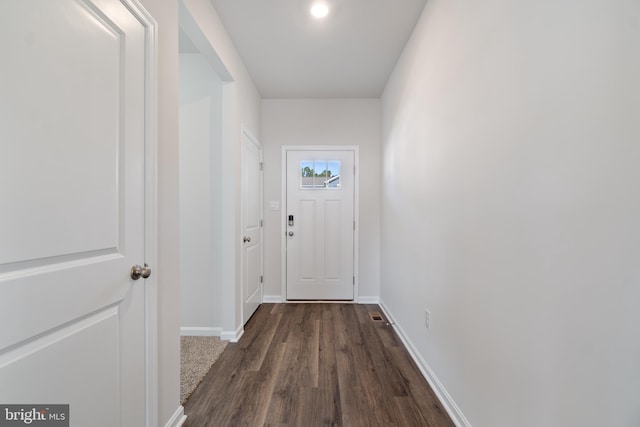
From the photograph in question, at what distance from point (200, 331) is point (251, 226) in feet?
3.73

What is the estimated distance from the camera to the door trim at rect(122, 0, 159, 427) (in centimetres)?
119

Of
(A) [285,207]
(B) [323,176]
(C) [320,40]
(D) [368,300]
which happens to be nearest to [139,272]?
(C) [320,40]

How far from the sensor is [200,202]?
8.45 feet

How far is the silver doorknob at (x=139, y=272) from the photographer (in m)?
1.12

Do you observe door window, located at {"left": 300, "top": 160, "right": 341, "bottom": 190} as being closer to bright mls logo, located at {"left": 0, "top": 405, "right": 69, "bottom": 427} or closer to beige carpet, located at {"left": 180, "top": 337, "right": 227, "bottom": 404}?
beige carpet, located at {"left": 180, "top": 337, "right": 227, "bottom": 404}

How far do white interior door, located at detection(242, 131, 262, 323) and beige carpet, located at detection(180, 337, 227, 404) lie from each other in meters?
0.41

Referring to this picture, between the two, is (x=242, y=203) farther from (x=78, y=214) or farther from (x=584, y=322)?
(x=584, y=322)

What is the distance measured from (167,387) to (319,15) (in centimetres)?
258

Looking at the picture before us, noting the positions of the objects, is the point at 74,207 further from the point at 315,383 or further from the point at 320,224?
the point at 320,224

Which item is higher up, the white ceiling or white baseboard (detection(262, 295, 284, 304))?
the white ceiling

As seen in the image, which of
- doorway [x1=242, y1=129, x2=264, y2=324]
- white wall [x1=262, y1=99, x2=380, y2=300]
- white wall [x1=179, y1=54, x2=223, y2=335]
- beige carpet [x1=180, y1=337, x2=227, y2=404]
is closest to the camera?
beige carpet [x1=180, y1=337, x2=227, y2=404]

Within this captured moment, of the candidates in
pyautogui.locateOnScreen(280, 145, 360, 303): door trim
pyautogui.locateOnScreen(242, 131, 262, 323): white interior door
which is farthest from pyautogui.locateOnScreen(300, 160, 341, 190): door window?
pyautogui.locateOnScreen(242, 131, 262, 323): white interior door

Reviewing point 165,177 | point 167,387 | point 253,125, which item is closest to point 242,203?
point 253,125

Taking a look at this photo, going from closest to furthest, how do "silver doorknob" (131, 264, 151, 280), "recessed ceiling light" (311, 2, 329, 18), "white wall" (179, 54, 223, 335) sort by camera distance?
1. "silver doorknob" (131, 264, 151, 280)
2. "recessed ceiling light" (311, 2, 329, 18)
3. "white wall" (179, 54, 223, 335)
